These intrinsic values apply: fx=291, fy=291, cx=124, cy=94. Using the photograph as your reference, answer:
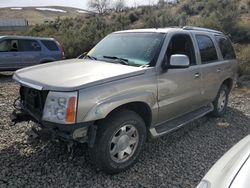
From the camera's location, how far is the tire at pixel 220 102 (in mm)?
5988

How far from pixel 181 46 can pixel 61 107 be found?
238cm

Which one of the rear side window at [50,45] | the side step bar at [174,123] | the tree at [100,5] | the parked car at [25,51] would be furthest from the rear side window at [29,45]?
the tree at [100,5]

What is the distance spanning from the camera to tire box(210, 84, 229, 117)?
236 inches

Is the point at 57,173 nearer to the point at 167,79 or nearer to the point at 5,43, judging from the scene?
the point at 167,79

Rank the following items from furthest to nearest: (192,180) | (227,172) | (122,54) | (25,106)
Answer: (122,54) → (25,106) → (192,180) → (227,172)

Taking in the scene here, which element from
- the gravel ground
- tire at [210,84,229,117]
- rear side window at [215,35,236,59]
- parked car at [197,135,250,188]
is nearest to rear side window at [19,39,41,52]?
the gravel ground

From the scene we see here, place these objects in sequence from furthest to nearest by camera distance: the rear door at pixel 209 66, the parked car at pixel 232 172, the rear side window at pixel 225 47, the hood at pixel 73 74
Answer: the rear side window at pixel 225 47 < the rear door at pixel 209 66 < the hood at pixel 73 74 < the parked car at pixel 232 172

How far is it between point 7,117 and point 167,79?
Answer: 3446 millimetres

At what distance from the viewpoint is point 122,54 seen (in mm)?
4414

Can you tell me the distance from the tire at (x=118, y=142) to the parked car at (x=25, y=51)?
9.27 meters

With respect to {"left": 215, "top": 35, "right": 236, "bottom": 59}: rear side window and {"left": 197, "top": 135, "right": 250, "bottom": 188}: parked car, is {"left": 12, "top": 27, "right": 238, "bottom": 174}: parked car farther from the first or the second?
{"left": 197, "top": 135, "right": 250, "bottom": 188}: parked car

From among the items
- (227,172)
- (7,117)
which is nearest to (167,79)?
(227,172)

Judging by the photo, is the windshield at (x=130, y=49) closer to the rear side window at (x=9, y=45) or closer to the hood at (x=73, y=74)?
the hood at (x=73, y=74)

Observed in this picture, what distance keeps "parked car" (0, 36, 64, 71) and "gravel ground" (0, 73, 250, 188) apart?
669 cm
